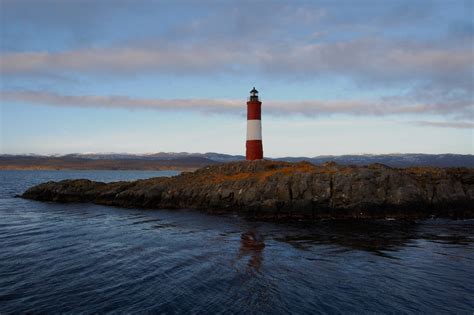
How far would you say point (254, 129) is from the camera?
47.7 m

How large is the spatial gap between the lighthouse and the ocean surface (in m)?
20.2

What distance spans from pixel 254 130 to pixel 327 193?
1760 centimetres

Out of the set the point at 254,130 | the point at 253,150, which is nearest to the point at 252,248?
the point at 253,150

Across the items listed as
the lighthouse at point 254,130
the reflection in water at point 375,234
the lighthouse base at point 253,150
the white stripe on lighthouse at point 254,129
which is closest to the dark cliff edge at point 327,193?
the reflection in water at point 375,234

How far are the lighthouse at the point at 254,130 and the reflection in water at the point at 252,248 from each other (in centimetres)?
2296

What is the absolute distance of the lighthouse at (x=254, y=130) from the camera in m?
47.8

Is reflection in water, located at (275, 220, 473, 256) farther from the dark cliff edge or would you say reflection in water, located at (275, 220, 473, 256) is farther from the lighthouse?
the lighthouse

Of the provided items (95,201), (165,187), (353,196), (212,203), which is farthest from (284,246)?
(95,201)

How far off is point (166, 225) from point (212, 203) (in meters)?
8.41

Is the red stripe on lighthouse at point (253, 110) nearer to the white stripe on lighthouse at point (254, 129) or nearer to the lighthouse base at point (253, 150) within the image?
the white stripe on lighthouse at point (254, 129)

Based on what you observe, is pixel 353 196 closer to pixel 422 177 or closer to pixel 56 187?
pixel 422 177

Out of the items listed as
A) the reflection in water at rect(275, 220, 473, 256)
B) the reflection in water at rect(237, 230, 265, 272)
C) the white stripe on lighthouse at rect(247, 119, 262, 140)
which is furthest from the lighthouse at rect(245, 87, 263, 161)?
the reflection in water at rect(237, 230, 265, 272)

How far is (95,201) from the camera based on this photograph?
43.7 meters

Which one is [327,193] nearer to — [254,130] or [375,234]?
[375,234]
